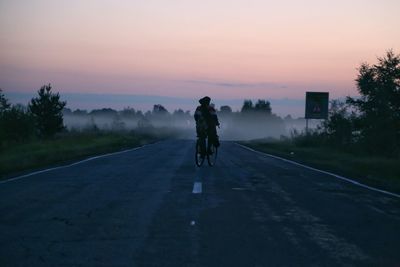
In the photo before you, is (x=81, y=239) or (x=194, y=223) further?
(x=194, y=223)

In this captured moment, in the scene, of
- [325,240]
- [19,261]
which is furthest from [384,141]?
[19,261]

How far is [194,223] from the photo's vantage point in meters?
8.68

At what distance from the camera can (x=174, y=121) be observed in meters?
185

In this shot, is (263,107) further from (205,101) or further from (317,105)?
(205,101)

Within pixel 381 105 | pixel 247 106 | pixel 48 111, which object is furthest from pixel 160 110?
pixel 381 105

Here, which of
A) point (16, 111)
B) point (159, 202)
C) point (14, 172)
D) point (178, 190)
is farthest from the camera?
point (16, 111)

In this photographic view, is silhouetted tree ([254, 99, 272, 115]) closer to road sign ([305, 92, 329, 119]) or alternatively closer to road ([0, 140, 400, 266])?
road sign ([305, 92, 329, 119])

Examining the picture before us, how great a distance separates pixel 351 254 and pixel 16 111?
4849cm

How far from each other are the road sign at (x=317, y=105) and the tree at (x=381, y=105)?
744 centimetres

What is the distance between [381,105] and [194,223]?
2491 cm

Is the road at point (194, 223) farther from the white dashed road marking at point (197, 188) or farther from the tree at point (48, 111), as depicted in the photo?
the tree at point (48, 111)

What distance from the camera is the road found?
21.9ft

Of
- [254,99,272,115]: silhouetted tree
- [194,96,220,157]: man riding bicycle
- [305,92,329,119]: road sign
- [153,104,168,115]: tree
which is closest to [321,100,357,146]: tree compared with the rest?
[305,92,329,119]: road sign

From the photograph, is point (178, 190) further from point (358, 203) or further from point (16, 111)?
point (16, 111)
